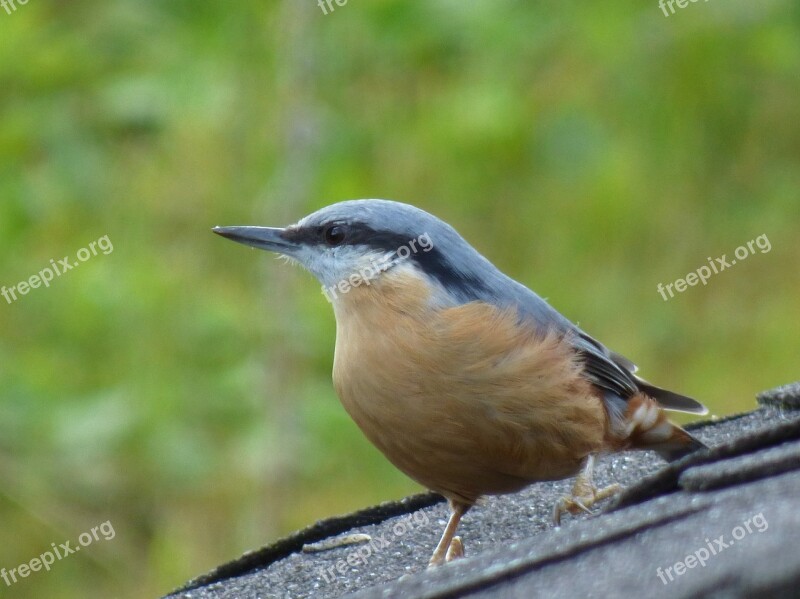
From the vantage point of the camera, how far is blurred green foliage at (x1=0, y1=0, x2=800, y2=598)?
6.29 meters

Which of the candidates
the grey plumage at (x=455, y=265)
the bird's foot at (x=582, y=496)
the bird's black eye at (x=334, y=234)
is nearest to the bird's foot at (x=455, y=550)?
the bird's foot at (x=582, y=496)

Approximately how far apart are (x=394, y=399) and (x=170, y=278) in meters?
3.34

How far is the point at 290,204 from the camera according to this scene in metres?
6.10

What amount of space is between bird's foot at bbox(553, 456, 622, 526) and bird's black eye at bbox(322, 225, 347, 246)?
0.99 m

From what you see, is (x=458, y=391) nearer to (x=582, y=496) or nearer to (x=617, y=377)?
(x=582, y=496)

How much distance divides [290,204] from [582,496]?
2887 mm

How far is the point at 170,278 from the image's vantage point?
21.4 ft

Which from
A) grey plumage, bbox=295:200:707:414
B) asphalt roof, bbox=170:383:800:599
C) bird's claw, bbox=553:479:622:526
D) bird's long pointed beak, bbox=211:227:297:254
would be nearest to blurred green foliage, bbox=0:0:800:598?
bird's long pointed beak, bbox=211:227:297:254

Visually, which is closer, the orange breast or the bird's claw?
the orange breast

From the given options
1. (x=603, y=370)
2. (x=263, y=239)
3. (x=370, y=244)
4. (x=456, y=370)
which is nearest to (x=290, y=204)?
(x=263, y=239)

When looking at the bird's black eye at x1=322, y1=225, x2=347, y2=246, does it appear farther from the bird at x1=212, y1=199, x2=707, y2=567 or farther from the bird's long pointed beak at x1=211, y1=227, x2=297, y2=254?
the bird's long pointed beak at x1=211, y1=227, x2=297, y2=254

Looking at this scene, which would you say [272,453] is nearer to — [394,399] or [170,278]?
[170,278]

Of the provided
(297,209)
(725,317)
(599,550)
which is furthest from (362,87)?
(599,550)

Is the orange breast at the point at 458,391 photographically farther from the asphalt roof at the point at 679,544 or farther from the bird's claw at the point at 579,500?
the asphalt roof at the point at 679,544
